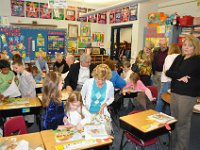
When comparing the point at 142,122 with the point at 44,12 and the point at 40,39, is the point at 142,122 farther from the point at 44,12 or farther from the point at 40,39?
the point at 44,12

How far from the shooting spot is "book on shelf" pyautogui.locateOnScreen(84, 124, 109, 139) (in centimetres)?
203

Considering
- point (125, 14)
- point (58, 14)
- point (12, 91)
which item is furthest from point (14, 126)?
point (125, 14)

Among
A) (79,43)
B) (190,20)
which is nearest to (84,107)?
(190,20)

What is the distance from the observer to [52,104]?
7.50ft

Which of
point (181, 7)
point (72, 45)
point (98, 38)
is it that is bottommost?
point (72, 45)

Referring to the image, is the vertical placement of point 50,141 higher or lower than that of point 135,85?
lower

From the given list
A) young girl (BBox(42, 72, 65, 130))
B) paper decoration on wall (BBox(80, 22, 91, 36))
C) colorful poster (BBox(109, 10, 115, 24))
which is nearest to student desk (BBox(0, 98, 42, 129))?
young girl (BBox(42, 72, 65, 130))

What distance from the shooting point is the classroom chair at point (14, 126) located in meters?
2.24

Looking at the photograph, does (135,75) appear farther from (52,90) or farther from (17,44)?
(17,44)

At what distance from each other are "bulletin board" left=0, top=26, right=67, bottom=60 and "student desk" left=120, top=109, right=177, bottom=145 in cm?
529

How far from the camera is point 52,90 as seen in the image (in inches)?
93.2

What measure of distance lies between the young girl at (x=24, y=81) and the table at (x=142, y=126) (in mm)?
1933

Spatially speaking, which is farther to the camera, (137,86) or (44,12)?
(44,12)

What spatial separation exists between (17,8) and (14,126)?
571 cm
